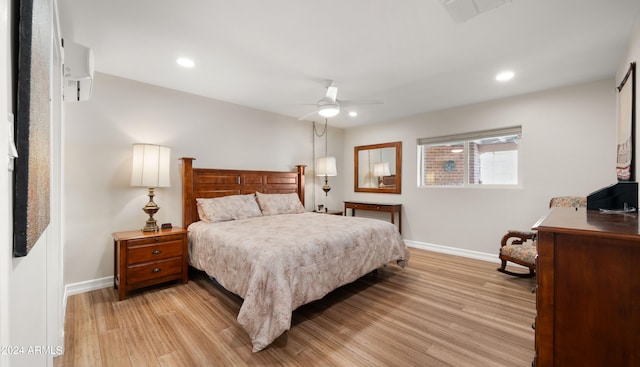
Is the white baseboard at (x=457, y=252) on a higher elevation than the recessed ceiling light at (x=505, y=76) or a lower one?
lower

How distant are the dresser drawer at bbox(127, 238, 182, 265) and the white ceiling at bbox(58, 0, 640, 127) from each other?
1.90 m

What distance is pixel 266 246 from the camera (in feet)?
6.88

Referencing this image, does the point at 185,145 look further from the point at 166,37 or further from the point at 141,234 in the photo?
the point at 166,37

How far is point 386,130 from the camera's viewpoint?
16.7 feet

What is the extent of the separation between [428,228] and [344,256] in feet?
8.37

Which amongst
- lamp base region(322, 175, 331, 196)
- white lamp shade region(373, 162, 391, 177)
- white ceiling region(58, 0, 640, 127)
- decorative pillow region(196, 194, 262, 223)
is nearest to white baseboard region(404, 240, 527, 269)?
white lamp shade region(373, 162, 391, 177)

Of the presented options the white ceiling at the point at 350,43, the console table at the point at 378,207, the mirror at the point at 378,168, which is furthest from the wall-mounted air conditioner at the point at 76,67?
the mirror at the point at 378,168

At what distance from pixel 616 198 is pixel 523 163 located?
6.13 ft

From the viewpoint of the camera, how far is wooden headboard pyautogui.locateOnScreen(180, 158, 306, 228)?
3.40 metres

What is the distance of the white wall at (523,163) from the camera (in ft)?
10.1

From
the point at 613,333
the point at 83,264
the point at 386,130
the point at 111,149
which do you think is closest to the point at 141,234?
the point at 83,264

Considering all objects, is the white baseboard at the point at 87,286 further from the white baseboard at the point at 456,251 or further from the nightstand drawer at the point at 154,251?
the white baseboard at the point at 456,251

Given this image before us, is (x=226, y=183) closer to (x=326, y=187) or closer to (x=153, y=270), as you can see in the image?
(x=153, y=270)

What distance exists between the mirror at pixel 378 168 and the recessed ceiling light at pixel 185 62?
3.58 m
